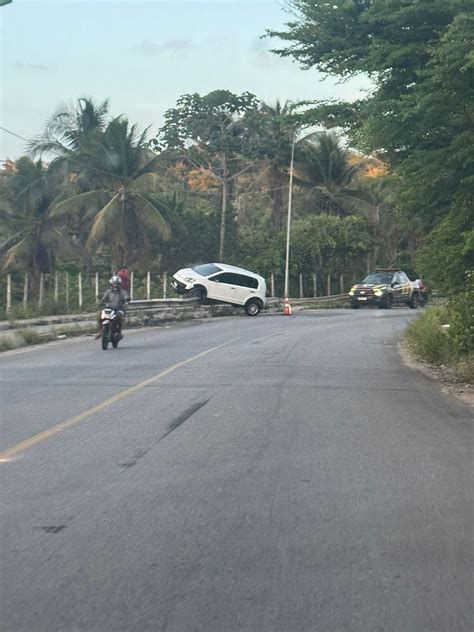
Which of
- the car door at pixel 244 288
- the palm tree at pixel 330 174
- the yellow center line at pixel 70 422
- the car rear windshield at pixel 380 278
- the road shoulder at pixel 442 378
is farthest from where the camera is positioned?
the palm tree at pixel 330 174

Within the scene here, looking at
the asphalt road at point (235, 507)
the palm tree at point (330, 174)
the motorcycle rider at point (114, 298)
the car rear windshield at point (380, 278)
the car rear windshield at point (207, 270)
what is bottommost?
the asphalt road at point (235, 507)

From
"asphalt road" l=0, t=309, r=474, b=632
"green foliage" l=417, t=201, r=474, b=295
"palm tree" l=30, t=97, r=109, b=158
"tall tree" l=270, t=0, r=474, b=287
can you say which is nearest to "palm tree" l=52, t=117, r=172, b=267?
"palm tree" l=30, t=97, r=109, b=158

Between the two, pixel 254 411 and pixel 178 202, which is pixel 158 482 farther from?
pixel 178 202

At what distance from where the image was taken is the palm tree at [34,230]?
129ft

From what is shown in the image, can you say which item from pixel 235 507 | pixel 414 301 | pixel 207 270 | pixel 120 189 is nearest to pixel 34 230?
pixel 120 189

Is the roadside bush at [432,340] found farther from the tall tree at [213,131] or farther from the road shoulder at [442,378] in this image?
the tall tree at [213,131]

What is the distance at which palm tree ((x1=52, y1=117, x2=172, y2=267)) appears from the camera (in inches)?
1603

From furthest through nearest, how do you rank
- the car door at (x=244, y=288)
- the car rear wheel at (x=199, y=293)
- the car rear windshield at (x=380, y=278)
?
the car rear windshield at (x=380, y=278) < the car door at (x=244, y=288) < the car rear wheel at (x=199, y=293)

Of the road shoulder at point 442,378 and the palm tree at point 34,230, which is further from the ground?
the palm tree at point 34,230

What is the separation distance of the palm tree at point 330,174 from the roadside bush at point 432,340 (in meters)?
33.1

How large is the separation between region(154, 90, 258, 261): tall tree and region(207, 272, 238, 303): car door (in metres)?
11.3

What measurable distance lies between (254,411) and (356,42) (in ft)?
25.6

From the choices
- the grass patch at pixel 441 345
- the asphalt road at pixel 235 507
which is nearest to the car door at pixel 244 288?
the grass patch at pixel 441 345

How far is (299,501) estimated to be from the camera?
7.19 m
